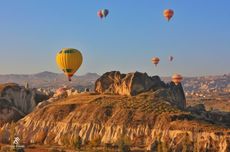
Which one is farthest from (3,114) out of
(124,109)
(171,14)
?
(171,14)

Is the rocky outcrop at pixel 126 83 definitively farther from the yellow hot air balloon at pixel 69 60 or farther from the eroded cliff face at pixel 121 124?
the yellow hot air balloon at pixel 69 60

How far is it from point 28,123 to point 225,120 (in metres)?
40.0

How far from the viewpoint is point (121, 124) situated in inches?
3425

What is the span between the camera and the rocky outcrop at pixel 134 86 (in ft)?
337

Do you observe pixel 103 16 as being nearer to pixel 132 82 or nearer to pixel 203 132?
pixel 132 82

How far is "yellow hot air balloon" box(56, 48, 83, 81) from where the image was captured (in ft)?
308

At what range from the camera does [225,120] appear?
317 ft

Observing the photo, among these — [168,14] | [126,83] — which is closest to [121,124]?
[126,83]

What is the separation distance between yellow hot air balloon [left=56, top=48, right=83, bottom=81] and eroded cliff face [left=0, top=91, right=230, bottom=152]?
826cm

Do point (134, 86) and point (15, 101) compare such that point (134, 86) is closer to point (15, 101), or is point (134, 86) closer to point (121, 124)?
point (121, 124)

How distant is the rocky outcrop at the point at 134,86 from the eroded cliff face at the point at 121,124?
3.26 metres

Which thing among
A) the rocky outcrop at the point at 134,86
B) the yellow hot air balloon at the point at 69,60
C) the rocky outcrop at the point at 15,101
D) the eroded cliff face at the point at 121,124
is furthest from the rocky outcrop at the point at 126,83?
the rocky outcrop at the point at 15,101

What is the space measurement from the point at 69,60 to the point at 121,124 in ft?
55.4

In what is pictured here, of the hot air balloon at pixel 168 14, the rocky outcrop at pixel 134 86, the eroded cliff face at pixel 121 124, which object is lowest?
the eroded cliff face at pixel 121 124
